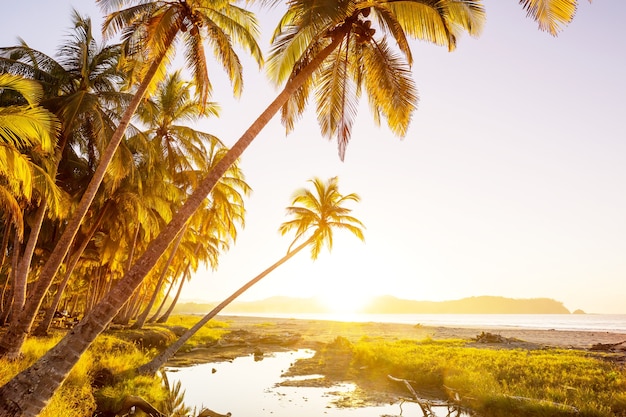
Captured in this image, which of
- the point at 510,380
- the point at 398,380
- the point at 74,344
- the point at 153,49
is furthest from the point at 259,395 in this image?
the point at 153,49

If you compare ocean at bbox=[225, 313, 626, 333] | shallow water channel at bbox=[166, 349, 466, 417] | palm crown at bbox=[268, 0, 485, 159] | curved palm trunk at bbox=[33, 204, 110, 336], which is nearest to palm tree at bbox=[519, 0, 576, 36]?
palm crown at bbox=[268, 0, 485, 159]

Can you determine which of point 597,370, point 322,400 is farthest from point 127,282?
point 597,370

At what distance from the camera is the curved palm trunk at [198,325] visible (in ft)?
39.8

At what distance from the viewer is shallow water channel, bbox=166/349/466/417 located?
9.92 meters

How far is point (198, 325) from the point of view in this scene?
14336 millimetres

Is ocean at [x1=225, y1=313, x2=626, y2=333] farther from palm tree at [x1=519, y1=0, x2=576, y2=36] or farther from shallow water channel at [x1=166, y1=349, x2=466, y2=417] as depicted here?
palm tree at [x1=519, y1=0, x2=576, y2=36]

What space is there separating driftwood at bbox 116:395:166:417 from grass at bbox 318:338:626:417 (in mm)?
8420

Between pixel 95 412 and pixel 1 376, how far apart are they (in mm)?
2078

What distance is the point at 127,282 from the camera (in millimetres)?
5867

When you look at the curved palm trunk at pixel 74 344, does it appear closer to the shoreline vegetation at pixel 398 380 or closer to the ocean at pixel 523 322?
the shoreline vegetation at pixel 398 380

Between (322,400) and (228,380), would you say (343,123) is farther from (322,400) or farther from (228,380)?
(228,380)

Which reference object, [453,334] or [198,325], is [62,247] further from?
[453,334]

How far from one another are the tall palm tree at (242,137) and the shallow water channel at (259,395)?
524 centimetres

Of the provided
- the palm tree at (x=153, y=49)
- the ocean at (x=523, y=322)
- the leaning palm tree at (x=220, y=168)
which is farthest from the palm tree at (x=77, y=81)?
the ocean at (x=523, y=322)
